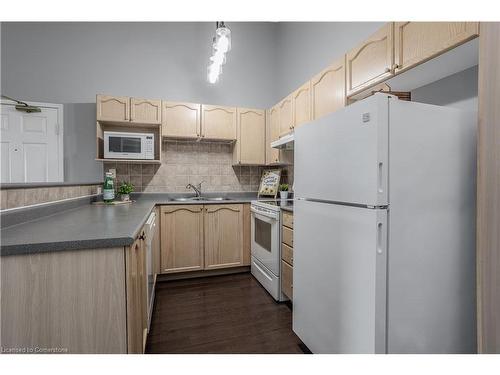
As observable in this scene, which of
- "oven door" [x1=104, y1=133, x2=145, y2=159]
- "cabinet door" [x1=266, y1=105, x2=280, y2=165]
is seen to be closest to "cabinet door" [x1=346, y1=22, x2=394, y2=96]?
"cabinet door" [x1=266, y1=105, x2=280, y2=165]

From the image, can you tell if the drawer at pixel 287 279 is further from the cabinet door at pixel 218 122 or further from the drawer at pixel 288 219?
the cabinet door at pixel 218 122

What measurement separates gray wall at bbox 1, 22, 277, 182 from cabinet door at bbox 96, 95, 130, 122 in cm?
41

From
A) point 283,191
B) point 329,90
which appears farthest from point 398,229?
point 283,191

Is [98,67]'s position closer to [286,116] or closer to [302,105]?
[286,116]

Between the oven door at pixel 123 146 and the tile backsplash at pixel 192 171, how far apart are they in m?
0.32

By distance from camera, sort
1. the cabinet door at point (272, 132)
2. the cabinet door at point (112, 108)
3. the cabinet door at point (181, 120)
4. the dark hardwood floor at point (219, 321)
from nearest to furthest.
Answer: the dark hardwood floor at point (219, 321)
the cabinet door at point (112, 108)
the cabinet door at point (181, 120)
the cabinet door at point (272, 132)

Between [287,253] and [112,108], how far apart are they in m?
2.37

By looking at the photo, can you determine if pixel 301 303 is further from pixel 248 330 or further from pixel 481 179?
pixel 481 179

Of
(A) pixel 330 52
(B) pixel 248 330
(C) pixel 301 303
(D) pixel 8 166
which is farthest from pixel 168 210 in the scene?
(A) pixel 330 52

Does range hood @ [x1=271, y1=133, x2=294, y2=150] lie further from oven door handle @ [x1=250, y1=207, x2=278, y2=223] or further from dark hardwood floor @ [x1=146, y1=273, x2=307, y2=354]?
dark hardwood floor @ [x1=146, y1=273, x2=307, y2=354]

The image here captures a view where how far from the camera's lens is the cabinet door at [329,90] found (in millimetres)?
1786

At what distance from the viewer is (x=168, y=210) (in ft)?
8.46

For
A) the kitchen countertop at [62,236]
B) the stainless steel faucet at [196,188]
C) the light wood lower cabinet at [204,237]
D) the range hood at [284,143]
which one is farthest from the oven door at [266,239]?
the kitchen countertop at [62,236]

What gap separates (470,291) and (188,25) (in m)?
3.80
